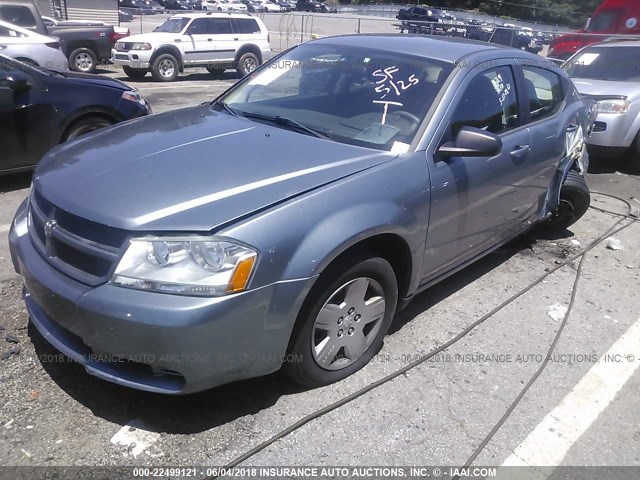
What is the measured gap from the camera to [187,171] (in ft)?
9.02

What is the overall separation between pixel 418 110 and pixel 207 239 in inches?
62.7

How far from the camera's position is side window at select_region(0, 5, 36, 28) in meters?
12.3

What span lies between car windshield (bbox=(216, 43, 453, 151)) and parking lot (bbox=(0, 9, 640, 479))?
4.19 ft

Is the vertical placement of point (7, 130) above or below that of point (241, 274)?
below

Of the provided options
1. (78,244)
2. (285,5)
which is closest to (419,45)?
(78,244)

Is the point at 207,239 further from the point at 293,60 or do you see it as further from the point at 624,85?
the point at 624,85

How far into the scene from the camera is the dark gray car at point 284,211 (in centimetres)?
235

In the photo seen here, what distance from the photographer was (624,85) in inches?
307

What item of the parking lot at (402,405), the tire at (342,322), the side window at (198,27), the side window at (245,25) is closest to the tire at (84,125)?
the parking lot at (402,405)

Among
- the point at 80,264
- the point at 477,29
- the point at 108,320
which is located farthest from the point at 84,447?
the point at 477,29

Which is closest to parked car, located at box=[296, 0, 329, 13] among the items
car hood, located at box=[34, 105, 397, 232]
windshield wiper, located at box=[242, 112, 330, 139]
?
windshield wiper, located at box=[242, 112, 330, 139]

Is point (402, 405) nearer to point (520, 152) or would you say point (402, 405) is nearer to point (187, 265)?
point (187, 265)

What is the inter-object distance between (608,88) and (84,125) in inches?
261

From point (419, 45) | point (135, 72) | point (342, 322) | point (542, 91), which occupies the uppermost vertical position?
point (419, 45)
